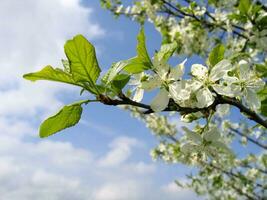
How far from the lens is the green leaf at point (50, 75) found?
1.43 meters

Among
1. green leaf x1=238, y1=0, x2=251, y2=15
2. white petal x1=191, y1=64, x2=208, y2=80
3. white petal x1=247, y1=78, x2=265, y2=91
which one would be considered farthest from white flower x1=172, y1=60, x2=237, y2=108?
green leaf x1=238, y1=0, x2=251, y2=15

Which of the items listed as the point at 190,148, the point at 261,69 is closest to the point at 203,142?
the point at 190,148

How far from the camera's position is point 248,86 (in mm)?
1624

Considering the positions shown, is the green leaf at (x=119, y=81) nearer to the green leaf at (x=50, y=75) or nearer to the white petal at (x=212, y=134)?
the green leaf at (x=50, y=75)

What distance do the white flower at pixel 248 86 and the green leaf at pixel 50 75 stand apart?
1.92 feet

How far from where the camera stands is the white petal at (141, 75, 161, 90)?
154cm

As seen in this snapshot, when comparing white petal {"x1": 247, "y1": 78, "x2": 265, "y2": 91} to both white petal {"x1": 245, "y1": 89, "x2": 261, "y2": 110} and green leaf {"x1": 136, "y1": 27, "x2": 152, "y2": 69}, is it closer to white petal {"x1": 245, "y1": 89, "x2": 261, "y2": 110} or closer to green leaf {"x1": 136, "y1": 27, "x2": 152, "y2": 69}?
white petal {"x1": 245, "y1": 89, "x2": 261, "y2": 110}

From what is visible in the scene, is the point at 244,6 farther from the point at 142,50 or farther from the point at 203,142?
the point at 142,50

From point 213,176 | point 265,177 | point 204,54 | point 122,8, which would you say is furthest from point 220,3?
point 265,177

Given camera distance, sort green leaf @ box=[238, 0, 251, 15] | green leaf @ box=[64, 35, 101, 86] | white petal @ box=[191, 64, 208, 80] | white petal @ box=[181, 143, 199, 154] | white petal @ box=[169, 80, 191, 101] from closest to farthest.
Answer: green leaf @ box=[64, 35, 101, 86], white petal @ box=[169, 80, 191, 101], white petal @ box=[191, 64, 208, 80], white petal @ box=[181, 143, 199, 154], green leaf @ box=[238, 0, 251, 15]

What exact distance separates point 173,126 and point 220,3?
5.59 m

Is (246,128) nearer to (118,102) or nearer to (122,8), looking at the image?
(122,8)

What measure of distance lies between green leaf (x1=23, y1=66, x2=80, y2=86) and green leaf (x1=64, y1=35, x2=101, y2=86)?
0.11ft

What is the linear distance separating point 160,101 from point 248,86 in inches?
14.1
